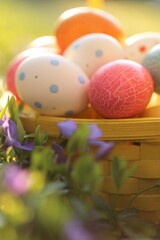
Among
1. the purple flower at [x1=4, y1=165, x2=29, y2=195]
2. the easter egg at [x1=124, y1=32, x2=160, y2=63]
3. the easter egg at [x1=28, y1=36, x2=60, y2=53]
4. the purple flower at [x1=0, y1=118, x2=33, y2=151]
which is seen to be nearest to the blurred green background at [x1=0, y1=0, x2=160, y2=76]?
the easter egg at [x1=28, y1=36, x2=60, y2=53]

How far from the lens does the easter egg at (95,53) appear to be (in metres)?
0.93

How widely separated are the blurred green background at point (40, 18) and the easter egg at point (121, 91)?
2.94 feet

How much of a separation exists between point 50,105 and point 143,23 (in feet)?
8.21

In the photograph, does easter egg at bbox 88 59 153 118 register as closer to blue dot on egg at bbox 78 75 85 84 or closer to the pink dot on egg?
blue dot on egg at bbox 78 75 85 84

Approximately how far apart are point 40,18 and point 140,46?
2493mm

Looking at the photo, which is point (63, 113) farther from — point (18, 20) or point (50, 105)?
point (18, 20)

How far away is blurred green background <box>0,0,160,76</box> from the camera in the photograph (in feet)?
7.40

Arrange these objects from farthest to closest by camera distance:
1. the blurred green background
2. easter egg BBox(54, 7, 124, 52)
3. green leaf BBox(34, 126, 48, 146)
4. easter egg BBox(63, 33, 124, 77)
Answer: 1. the blurred green background
2. easter egg BBox(54, 7, 124, 52)
3. easter egg BBox(63, 33, 124, 77)
4. green leaf BBox(34, 126, 48, 146)

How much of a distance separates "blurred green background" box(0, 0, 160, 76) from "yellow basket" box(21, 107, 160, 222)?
0.97 m

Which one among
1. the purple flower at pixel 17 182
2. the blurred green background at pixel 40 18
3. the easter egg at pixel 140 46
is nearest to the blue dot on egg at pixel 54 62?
the easter egg at pixel 140 46

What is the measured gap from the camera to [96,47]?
94 cm

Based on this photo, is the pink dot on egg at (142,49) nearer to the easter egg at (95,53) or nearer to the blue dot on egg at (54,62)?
the easter egg at (95,53)

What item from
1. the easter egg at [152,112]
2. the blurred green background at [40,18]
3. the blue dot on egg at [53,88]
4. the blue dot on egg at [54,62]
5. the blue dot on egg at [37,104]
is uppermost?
the blue dot on egg at [54,62]

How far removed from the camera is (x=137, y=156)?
74 centimetres
